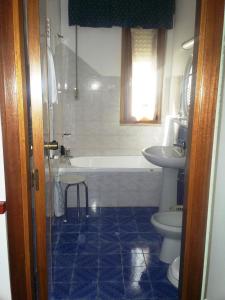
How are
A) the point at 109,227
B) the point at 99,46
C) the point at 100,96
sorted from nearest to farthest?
the point at 109,227 < the point at 99,46 < the point at 100,96

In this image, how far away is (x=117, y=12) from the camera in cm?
368

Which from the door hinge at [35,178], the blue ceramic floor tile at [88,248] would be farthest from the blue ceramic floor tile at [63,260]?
the door hinge at [35,178]

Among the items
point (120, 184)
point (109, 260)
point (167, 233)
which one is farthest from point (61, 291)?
point (120, 184)

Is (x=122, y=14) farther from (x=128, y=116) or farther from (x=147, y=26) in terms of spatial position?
(x=128, y=116)

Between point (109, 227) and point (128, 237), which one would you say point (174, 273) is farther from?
point (109, 227)

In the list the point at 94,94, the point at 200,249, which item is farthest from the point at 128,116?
the point at 200,249

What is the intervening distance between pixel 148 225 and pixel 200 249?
174cm

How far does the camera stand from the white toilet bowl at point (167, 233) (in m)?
2.30

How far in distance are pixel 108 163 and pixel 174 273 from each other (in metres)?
2.24

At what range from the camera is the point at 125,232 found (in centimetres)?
292

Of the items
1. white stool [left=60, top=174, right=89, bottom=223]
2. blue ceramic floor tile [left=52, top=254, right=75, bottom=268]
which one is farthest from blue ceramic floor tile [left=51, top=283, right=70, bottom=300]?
white stool [left=60, top=174, right=89, bottom=223]

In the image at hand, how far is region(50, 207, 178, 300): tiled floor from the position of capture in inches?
82.2

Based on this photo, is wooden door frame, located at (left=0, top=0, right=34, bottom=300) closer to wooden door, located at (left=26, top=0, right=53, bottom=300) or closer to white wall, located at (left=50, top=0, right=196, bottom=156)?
wooden door, located at (left=26, top=0, right=53, bottom=300)

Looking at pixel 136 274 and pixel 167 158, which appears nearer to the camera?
pixel 136 274
